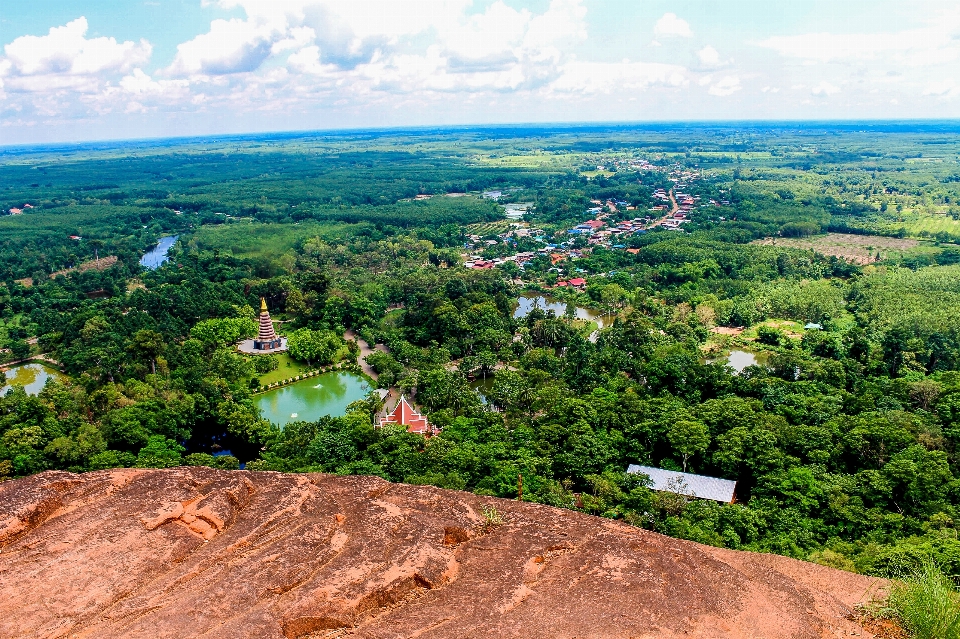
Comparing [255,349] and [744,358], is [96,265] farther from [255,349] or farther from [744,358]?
[744,358]

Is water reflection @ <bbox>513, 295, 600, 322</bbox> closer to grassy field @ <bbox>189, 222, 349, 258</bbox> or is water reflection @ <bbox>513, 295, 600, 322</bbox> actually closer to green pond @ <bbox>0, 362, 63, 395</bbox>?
grassy field @ <bbox>189, 222, 349, 258</bbox>

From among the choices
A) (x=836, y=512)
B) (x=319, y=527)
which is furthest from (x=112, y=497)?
(x=836, y=512)

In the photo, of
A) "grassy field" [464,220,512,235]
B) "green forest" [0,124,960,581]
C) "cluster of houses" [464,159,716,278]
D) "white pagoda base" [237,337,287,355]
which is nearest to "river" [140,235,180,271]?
"green forest" [0,124,960,581]

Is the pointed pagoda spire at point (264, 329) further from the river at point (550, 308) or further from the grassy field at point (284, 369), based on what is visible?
the river at point (550, 308)

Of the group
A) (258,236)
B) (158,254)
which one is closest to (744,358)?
(258,236)

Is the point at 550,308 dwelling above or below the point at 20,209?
below

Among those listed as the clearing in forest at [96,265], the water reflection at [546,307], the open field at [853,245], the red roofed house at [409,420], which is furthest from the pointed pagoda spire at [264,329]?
the open field at [853,245]

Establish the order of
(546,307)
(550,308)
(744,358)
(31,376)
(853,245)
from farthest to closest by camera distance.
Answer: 1. (853,245)
2. (546,307)
3. (550,308)
4. (744,358)
5. (31,376)

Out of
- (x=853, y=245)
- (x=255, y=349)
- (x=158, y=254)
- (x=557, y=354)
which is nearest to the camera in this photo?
(x=557, y=354)
